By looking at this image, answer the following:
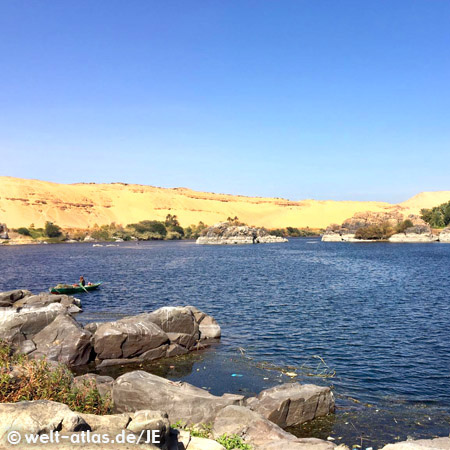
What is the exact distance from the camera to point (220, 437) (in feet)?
35.3

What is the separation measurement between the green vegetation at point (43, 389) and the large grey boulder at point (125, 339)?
788 cm

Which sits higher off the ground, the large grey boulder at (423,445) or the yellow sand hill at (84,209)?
the yellow sand hill at (84,209)

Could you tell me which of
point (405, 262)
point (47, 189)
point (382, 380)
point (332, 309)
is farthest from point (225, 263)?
point (47, 189)

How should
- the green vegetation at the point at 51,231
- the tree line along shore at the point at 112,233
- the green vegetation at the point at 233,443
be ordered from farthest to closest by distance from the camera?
the green vegetation at the point at 51,231
the tree line along shore at the point at 112,233
the green vegetation at the point at 233,443

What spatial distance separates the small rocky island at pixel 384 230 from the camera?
349 ft

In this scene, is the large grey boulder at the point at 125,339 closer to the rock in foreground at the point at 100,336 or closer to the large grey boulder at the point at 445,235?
the rock in foreground at the point at 100,336

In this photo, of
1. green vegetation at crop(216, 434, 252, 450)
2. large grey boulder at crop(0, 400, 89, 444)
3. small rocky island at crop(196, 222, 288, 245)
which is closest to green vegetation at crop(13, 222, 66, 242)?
small rocky island at crop(196, 222, 288, 245)

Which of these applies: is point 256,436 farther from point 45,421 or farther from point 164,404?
point 45,421

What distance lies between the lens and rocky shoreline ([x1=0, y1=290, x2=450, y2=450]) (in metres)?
8.05

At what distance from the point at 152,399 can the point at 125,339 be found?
280 inches

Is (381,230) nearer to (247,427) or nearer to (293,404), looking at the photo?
(293,404)

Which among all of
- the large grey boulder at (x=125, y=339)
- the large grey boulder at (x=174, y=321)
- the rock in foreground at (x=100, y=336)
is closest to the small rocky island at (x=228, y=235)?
the large grey boulder at (x=174, y=321)

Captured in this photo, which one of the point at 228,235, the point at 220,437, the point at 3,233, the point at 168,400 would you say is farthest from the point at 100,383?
the point at 3,233

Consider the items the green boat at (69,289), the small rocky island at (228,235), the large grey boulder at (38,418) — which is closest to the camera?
the large grey boulder at (38,418)
